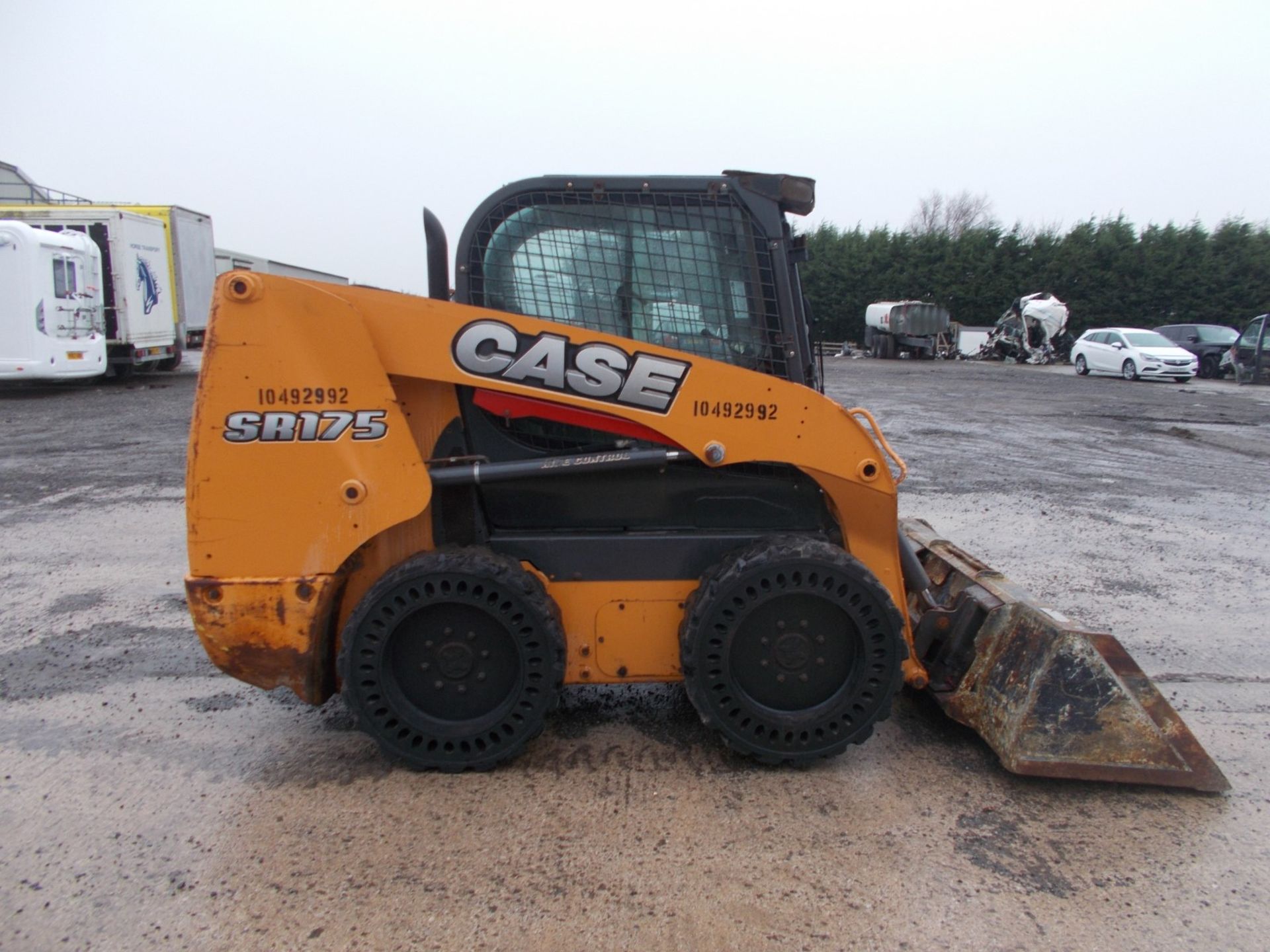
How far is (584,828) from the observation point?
3.14 metres

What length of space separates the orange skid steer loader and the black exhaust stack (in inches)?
0.4

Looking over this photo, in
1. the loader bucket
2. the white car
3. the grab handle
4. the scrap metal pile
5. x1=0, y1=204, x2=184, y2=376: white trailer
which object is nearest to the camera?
the loader bucket

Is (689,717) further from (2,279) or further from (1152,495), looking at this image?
(2,279)

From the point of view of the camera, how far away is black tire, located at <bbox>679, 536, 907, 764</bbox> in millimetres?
3357

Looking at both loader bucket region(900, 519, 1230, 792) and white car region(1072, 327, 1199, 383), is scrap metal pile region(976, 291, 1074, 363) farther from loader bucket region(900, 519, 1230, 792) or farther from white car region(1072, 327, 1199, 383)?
loader bucket region(900, 519, 1230, 792)

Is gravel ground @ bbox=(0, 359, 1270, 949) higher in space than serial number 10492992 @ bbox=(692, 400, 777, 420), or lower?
lower

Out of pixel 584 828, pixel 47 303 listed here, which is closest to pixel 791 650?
pixel 584 828

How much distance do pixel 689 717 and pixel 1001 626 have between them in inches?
52.3

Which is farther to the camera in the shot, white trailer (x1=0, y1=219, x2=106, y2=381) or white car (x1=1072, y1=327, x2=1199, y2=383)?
white car (x1=1072, y1=327, x2=1199, y2=383)

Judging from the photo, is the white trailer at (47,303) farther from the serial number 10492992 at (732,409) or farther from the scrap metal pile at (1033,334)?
the scrap metal pile at (1033,334)

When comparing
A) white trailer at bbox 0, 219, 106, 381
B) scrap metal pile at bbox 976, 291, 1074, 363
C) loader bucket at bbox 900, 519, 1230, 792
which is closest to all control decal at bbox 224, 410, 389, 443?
loader bucket at bbox 900, 519, 1230, 792

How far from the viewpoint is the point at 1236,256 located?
32.7m

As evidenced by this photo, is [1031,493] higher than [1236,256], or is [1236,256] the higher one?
[1236,256]

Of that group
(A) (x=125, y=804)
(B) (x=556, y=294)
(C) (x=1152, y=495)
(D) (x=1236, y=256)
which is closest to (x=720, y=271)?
(B) (x=556, y=294)
